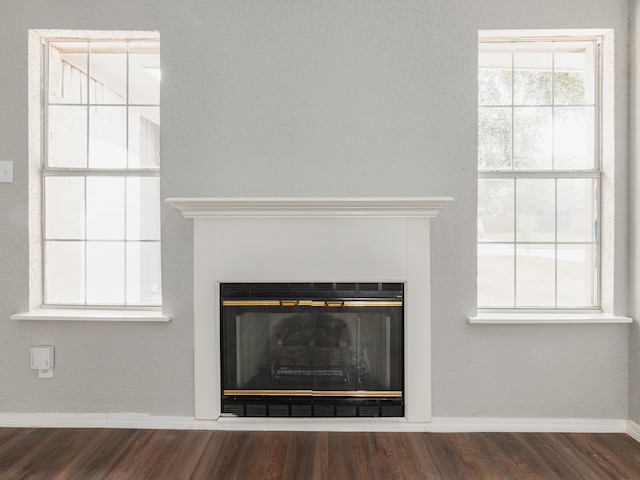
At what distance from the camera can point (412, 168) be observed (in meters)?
2.44

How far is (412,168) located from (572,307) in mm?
1362

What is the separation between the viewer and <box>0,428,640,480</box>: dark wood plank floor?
1.99 metres

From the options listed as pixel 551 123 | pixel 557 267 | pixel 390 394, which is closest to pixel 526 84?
pixel 551 123

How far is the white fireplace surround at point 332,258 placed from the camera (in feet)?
7.80

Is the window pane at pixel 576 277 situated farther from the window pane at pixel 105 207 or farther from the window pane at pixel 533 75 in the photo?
the window pane at pixel 105 207

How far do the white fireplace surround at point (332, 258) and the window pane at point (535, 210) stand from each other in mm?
674

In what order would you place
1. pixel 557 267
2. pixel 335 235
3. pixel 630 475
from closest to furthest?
pixel 630 475
pixel 335 235
pixel 557 267

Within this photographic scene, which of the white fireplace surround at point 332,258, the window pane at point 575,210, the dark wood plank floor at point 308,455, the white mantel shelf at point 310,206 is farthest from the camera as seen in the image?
the window pane at point 575,210

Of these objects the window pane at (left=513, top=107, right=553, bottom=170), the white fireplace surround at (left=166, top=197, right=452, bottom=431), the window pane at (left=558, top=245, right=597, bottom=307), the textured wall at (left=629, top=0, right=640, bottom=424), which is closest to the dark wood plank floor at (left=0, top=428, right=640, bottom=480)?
the white fireplace surround at (left=166, top=197, right=452, bottom=431)

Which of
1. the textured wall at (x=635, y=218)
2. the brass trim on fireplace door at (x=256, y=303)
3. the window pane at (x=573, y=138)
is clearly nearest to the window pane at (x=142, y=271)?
the brass trim on fireplace door at (x=256, y=303)

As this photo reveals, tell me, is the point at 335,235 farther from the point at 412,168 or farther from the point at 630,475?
the point at 630,475

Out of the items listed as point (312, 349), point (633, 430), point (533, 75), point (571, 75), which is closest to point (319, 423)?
point (312, 349)

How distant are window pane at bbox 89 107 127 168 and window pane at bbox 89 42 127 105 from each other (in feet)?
0.23

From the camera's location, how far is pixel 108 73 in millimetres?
2602
